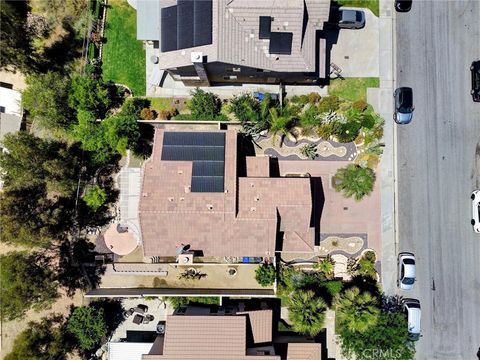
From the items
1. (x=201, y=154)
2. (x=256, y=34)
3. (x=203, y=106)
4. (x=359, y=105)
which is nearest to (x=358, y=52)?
(x=359, y=105)

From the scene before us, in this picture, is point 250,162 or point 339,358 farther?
point 339,358

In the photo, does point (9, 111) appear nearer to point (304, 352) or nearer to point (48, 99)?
point (48, 99)

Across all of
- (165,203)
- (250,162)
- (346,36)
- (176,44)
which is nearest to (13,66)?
(176,44)

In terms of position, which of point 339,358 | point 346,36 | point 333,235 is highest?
point 346,36

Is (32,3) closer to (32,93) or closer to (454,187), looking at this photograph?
(32,93)

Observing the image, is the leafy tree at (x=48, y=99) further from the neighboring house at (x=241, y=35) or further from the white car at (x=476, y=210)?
the white car at (x=476, y=210)

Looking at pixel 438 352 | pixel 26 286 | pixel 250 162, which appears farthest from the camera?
pixel 438 352
